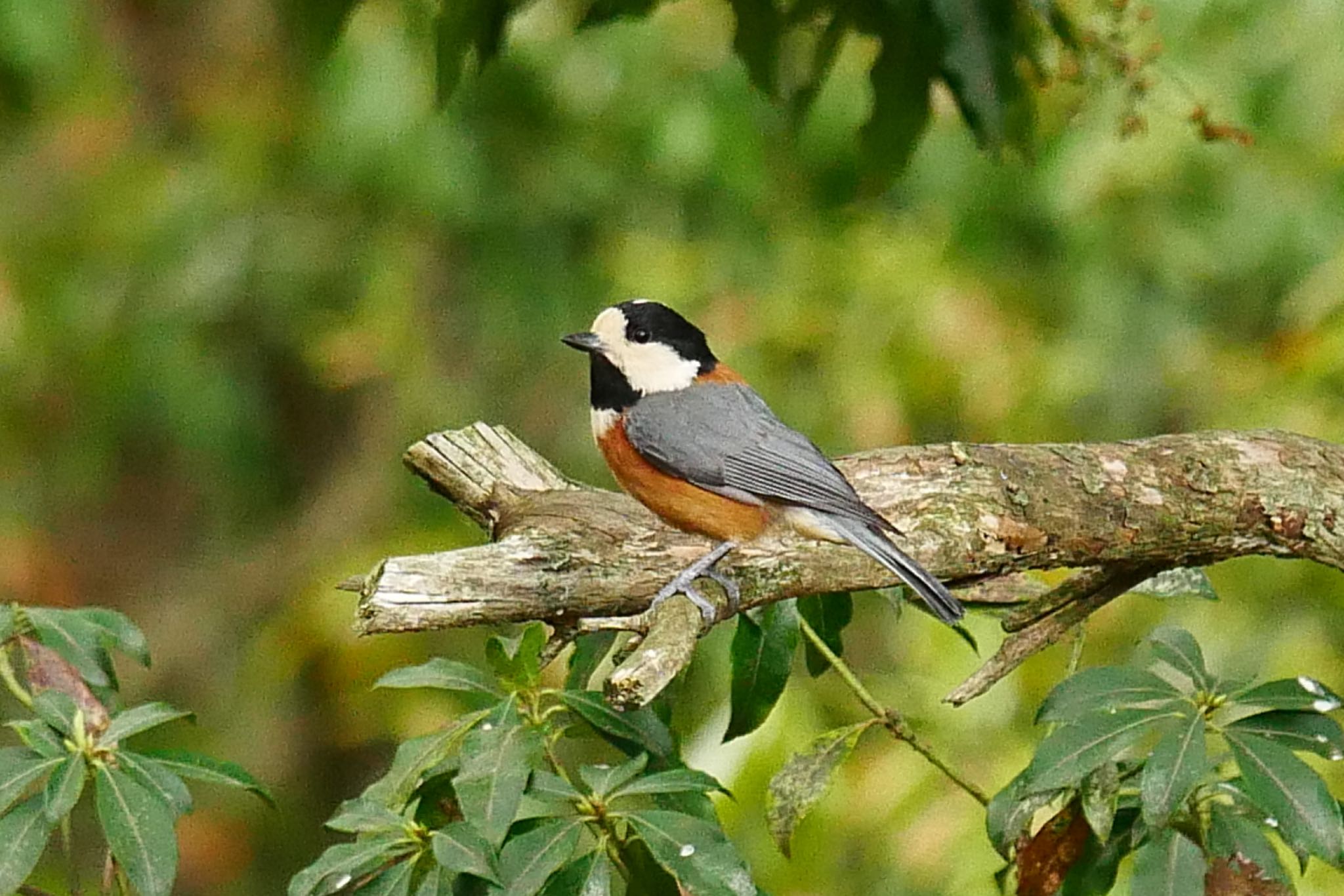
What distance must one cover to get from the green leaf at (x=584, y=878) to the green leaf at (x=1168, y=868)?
0.64 meters

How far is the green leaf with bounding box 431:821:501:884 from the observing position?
72.6 inches

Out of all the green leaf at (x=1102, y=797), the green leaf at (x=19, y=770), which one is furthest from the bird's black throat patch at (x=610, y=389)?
the green leaf at (x=19, y=770)

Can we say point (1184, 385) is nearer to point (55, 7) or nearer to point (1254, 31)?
point (1254, 31)

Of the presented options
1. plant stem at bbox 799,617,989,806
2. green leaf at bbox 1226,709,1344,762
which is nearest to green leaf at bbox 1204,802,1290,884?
green leaf at bbox 1226,709,1344,762

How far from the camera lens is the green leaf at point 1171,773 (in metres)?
1.96

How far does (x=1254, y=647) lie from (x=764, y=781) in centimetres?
109

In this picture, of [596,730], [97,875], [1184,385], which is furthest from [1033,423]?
[97,875]

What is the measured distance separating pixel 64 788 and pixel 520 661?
1.73 feet

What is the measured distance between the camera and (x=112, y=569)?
23.9 feet

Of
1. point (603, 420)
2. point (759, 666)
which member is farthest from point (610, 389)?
point (759, 666)

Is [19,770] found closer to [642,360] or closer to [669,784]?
[669,784]

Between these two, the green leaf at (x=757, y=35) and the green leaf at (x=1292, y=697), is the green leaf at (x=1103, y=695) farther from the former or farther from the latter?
the green leaf at (x=757, y=35)

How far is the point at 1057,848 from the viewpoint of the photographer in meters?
2.34

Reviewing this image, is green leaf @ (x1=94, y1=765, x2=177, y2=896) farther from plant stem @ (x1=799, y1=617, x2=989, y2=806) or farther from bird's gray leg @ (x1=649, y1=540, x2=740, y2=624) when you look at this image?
plant stem @ (x1=799, y1=617, x2=989, y2=806)
